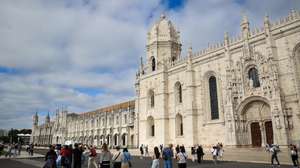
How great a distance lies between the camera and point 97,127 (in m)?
66.2

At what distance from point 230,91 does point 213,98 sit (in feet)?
13.6

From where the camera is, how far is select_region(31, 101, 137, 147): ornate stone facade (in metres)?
55.5

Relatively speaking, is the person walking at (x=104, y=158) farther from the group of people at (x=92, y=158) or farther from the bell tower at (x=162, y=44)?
the bell tower at (x=162, y=44)

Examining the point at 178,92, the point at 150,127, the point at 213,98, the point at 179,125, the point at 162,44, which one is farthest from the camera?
the point at 162,44

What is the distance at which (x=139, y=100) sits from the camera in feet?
146

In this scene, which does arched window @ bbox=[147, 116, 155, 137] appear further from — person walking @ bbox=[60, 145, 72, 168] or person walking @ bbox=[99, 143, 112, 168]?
person walking @ bbox=[99, 143, 112, 168]

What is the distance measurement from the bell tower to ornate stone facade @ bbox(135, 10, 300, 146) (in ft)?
0.56

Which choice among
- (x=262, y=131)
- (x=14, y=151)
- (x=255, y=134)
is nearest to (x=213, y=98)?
(x=255, y=134)

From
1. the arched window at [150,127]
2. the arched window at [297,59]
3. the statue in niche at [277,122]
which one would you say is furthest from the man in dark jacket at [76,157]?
the arched window at [150,127]

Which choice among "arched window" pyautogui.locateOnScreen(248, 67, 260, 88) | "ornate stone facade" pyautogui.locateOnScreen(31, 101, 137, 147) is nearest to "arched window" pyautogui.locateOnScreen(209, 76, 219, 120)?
"arched window" pyautogui.locateOnScreen(248, 67, 260, 88)

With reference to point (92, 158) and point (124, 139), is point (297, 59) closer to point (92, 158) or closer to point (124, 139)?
point (92, 158)

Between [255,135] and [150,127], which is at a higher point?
[150,127]

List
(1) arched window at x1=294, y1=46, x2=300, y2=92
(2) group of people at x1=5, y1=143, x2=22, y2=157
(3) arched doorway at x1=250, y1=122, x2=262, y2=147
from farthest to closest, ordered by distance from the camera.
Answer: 1. (2) group of people at x1=5, y1=143, x2=22, y2=157
2. (3) arched doorway at x1=250, y1=122, x2=262, y2=147
3. (1) arched window at x1=294, y1=46, x2=300, y2=92

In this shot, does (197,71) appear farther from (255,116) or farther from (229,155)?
(229,155)
